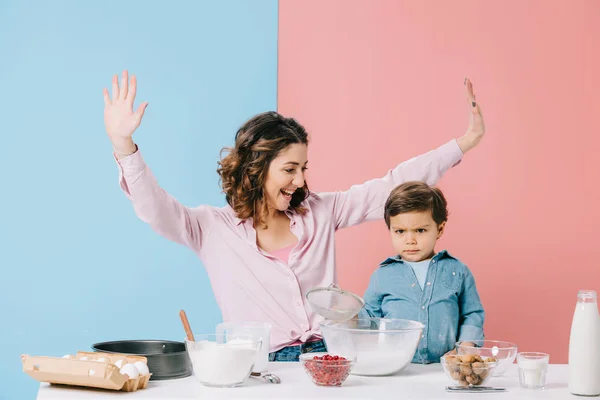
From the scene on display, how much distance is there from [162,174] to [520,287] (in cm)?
160

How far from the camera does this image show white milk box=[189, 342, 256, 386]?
63.1 inches

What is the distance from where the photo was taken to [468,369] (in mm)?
1639

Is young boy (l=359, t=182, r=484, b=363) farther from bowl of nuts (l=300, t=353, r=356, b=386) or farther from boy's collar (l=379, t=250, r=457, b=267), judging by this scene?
bowl of nuts (l=300, t=353, r=356, b=386)

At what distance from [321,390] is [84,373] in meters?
0.47

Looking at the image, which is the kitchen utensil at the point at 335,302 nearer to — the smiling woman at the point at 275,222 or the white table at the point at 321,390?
Answer: the white table at the point at 321,390

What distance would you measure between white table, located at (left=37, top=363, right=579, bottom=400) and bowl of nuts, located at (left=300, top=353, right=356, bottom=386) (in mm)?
18

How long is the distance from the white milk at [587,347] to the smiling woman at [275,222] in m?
0.89

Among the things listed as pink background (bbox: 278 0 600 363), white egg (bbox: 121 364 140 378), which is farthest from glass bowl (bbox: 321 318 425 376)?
pink background (bbox: 278 0 600 363)

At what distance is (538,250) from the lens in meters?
3.41

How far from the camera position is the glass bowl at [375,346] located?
175 centimetres

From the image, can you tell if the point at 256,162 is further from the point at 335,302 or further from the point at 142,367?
the point at 142,367

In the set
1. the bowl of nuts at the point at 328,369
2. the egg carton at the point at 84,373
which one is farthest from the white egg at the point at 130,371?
the bowl of nuts at the point at 328,369

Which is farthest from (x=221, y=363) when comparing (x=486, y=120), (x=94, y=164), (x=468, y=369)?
(x=486, y=120)

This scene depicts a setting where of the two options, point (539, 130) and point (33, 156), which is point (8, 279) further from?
point (539, 130)
